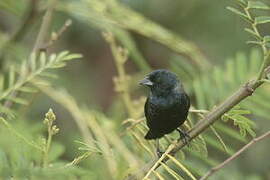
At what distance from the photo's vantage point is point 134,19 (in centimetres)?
279

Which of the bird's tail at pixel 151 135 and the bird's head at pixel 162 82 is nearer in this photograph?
the bird's tail at pixel 151 135

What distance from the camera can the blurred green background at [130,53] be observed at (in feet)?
9.02

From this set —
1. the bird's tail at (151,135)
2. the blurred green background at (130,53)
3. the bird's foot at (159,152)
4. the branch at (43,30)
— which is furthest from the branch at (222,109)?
the branch at (43,30)

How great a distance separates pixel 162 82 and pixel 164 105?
148mm

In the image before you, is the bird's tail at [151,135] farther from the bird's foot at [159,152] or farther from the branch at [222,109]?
the branch at [222,109]

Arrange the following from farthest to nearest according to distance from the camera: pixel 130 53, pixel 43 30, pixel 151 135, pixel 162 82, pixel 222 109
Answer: pixel 130 53 → pixel 43 30 → pixel 162 82 → pixel 151 135 → pixel 222 109

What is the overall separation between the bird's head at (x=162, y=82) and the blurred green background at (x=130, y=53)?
0.18m

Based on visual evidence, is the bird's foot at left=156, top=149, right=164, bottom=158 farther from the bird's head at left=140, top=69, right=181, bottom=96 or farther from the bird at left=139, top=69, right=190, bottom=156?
the bird's head at left=140, top=69, right=181, bottom=96

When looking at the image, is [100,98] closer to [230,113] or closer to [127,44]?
[127,44]

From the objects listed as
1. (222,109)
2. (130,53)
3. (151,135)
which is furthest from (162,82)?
(130,53)

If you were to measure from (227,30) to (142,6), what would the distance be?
2.12 ft

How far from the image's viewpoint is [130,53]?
10.2 ft

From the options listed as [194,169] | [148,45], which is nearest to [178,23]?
[148,45]

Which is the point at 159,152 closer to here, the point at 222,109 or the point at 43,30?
the point at 222,109
